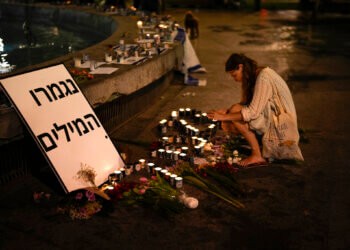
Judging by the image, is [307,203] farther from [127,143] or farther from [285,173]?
[127,143]

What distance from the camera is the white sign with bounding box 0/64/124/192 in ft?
14.4

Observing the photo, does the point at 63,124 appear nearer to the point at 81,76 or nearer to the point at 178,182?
the point at 178,182

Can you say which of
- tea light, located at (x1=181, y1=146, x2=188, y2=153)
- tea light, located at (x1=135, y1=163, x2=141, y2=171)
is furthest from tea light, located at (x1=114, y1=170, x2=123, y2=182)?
tea light, located at (x1=181, y1=146, x2=188, y2=153)

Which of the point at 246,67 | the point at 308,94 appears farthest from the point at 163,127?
the point at 308,94

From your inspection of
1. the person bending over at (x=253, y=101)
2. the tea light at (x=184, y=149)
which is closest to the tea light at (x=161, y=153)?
the tea light at (x=184, y=149)

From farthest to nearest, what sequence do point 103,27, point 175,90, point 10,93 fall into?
point 103,27
point 175,90
point 10,93

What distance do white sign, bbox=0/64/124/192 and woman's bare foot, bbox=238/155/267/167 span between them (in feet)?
4.40

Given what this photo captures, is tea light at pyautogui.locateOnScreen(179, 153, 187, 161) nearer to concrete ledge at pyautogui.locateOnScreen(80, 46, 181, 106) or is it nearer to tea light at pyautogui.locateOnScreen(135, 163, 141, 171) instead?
tea light at pyautogui.locateOnScreen(135, 163, 141, 171)

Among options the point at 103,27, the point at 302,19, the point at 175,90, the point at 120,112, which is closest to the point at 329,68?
the point at 175,90

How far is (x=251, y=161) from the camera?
5430 millimetres

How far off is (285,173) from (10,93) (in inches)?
112

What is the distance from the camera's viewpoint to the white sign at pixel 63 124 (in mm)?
4379

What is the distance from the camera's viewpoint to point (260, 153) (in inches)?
218

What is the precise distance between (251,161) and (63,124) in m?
2.06
